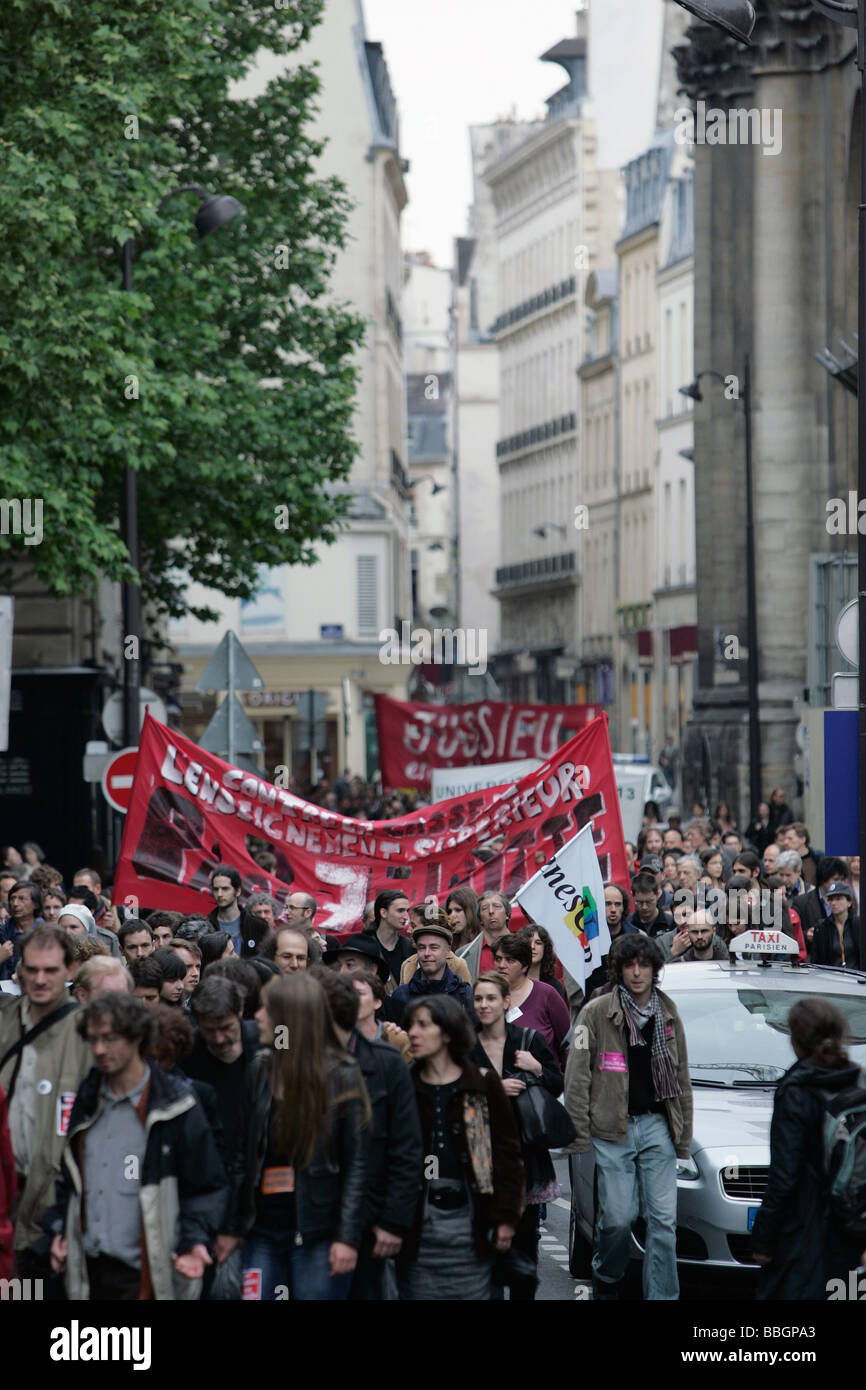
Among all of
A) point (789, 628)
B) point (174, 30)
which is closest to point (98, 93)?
point (174, 30)

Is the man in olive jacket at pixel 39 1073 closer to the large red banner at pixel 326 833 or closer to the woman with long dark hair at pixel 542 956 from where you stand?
the woman with long dark hair at pixel 542 956

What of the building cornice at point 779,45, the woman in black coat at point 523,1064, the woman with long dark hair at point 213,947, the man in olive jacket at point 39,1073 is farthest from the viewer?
the building cornice at point 779,45

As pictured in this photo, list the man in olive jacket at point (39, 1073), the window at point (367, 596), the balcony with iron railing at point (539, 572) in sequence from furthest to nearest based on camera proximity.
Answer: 1. the balcony with iron railing at point (539, 572)
2. the window at point (367, 596)
3. the man in olive jacket at point (39, 1073)

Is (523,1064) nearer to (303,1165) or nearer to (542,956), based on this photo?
(303,1165)

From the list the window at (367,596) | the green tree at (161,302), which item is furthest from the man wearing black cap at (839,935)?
the window at (367,596)

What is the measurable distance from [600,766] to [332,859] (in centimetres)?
172

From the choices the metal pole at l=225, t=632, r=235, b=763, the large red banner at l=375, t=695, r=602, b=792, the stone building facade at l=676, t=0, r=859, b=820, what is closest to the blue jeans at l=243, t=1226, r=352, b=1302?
the metal pole at l=225, t=632, r=235, b=763

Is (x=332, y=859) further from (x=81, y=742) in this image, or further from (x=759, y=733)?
(x=759, y=733)

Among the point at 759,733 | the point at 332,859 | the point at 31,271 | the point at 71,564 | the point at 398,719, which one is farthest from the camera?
the point at 759,733

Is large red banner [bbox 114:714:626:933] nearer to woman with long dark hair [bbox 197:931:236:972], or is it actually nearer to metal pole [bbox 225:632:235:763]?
woman with long dark hair [bbox 197:931:236:972]

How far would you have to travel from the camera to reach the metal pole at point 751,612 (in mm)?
38656

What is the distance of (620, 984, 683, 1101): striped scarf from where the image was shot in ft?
36.0

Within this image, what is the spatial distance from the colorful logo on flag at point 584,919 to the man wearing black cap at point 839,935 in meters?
3.52

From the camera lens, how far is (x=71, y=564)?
24859 millimetres
